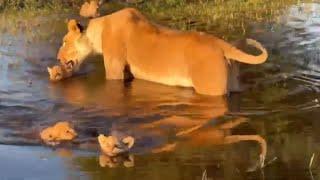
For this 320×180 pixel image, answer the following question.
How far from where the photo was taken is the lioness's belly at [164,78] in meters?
8.92

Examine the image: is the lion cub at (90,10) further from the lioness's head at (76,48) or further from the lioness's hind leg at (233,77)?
the lioness's hind leg at (233,77)

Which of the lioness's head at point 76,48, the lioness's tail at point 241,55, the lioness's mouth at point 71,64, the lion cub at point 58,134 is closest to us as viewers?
the lion cub at point 58,134

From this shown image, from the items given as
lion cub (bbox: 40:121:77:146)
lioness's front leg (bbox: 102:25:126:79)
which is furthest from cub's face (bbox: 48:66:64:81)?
lion cub (bbox: 40:121:77:146)

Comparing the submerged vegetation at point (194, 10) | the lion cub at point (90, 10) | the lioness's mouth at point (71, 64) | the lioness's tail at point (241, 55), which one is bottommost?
the submerged vegetation at point (194, 10)

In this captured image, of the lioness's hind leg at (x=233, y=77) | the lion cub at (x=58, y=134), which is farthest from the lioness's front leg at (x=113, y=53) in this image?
the lion cub at (x=58, y=134)

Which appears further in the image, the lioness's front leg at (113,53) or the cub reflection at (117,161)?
the lioness's front leg at (113,53)

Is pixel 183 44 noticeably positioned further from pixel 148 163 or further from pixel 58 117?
pixel 148 163

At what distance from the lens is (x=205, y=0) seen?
59.1 feet

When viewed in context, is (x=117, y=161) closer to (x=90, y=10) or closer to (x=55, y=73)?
(x=55, y=73)

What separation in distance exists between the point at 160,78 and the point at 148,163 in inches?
127

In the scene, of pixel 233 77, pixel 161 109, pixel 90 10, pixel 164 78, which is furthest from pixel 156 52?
pixel 90 10

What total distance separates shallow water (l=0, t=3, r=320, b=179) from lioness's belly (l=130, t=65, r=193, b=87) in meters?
0.09

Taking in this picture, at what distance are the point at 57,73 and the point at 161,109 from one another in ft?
7.10

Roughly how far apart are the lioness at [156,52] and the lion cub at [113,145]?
86.7 inches
